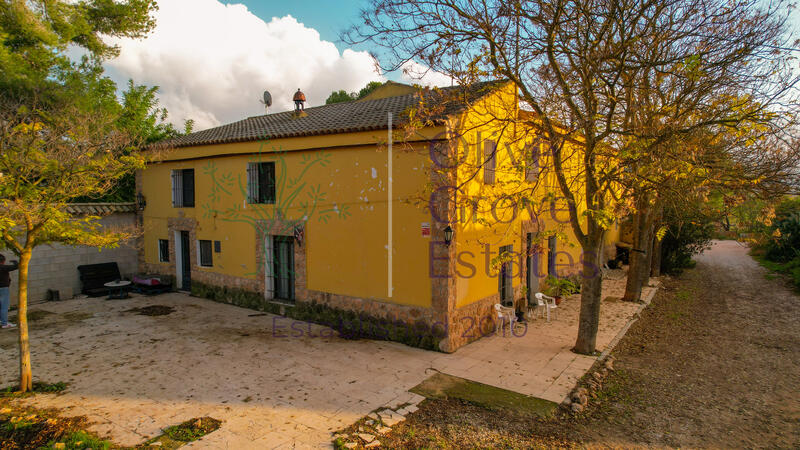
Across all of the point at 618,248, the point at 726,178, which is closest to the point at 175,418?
the point at 726,178

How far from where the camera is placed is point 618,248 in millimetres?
21125

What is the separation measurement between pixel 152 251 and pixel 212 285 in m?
3.58

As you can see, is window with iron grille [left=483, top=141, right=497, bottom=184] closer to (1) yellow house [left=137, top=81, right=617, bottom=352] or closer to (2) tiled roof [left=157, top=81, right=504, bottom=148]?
(1) yellow house [left=137, top=81, right=617, bottom=352]

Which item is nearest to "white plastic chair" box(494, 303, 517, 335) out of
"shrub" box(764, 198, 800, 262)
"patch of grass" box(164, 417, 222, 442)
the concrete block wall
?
"patch of grass" box(164, 417, 222, 442)

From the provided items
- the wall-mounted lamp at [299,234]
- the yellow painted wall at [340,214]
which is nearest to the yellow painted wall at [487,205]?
the yellow painted wall at [340,214]

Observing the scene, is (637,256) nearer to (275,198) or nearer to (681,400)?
(681,400)

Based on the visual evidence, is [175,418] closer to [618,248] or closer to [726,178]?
[726,178]

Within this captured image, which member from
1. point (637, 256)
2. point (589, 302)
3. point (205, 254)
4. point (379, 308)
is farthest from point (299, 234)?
point (637, 256)

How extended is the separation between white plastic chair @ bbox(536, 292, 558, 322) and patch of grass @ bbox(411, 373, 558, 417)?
495cm

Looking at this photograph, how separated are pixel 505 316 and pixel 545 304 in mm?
1912

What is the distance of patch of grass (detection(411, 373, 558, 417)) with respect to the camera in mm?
6113

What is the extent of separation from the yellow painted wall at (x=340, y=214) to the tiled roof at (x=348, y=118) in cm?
25

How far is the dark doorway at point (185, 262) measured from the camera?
1385cm

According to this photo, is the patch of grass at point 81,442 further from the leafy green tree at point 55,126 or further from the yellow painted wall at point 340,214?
the yellow painted wall at point 340,214
